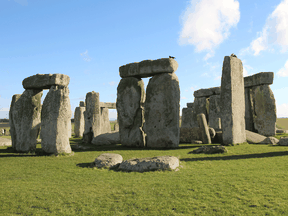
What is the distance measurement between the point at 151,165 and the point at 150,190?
1.51 meters

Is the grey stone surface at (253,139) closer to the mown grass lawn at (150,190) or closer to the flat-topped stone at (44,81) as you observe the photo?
the mown grass lawn at (150,190)

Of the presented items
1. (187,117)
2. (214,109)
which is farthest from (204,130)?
(187,117)

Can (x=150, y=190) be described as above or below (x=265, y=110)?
below

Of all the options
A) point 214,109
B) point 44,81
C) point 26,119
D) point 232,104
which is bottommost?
point 26,119

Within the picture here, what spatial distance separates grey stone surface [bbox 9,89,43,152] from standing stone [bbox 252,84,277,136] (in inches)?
554

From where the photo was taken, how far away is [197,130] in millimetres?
12750

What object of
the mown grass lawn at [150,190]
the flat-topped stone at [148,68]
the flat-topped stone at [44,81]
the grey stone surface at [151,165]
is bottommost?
the mown grass lawn at [150,190]

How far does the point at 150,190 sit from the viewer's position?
4.26 meters

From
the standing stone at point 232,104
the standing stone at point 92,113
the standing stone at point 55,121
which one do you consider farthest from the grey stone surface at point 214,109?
the standing stone at point 55,121

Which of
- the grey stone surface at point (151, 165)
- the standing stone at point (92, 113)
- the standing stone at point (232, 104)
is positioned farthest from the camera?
the standing stone at point (92, 113)

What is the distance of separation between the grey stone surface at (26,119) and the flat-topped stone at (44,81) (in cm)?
40

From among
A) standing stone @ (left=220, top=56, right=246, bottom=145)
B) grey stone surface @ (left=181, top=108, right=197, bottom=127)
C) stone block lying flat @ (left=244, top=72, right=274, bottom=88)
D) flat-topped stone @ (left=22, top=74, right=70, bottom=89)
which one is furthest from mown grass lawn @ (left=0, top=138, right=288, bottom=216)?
grey stone surface @ (left=181, top=108, right=197, bottom=127)

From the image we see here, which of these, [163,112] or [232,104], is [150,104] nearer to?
[163,112]

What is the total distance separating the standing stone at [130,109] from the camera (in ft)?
39.8
